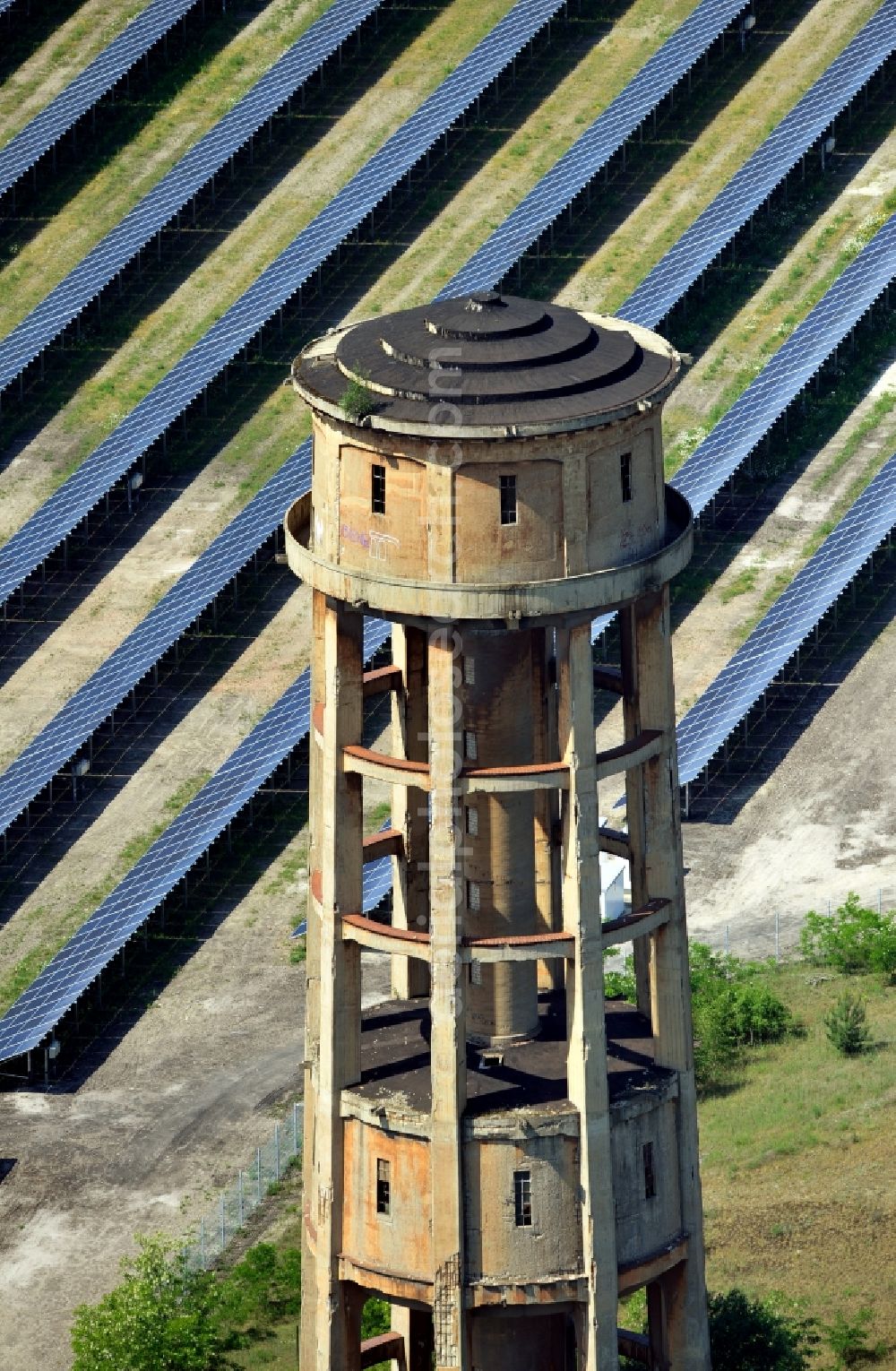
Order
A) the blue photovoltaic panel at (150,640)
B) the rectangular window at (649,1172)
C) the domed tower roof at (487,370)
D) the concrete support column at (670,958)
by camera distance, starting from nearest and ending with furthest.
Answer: the domed tower roof at (487,370), the concrete support column at (670,958), the rectangular window at (649,1172), the blue photovoltaic panel at (150,640)

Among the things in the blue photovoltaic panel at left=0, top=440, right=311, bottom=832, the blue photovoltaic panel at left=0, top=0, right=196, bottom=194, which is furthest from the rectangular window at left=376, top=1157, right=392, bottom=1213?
the blue photovoltaic panel at left=0, top=0, right=196, bottom=194

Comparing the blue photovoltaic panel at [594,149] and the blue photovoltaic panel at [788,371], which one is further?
the blue photovoltaic panel at [594,149]

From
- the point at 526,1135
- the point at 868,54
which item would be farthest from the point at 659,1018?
the point at 868,54

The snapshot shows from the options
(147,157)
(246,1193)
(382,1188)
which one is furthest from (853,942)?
(147,157)

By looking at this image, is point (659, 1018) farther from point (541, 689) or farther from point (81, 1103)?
point (81, 1103)

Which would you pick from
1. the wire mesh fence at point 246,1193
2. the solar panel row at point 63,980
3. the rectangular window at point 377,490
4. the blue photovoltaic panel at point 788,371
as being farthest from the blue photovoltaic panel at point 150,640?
the rectangular window at point 377,490

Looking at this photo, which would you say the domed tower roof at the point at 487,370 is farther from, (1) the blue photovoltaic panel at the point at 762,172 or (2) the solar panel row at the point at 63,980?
(1) the blue photovoltaic panel at the point at 762,172
